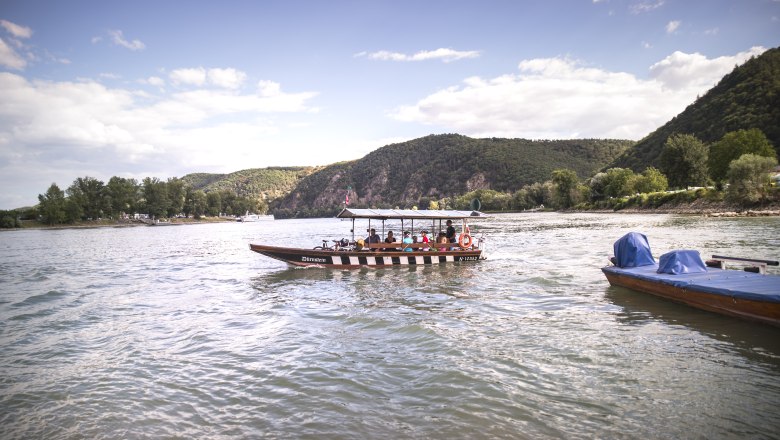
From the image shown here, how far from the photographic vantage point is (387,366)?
10594 mm

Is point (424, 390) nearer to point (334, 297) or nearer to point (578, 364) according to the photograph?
point (578, 364)

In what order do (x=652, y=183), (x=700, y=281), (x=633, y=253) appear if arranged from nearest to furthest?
1. (x=700, y=281)
2. (x=633, y=253)
3. (x=652, y=183)

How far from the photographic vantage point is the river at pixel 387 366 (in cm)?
762

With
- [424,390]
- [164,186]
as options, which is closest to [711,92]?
[424,390]

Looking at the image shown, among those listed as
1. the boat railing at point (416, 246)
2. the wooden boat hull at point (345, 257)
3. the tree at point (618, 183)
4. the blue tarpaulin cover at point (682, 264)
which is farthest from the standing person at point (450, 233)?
the tree at point (618, 183)

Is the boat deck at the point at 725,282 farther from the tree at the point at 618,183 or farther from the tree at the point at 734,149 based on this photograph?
the tree at the point at 618,183

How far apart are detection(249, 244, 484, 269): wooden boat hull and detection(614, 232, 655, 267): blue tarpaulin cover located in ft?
40.7

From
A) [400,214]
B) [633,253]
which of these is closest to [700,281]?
[633,253]

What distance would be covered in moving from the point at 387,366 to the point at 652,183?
119m

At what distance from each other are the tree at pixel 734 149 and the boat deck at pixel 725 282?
86133 millimetres

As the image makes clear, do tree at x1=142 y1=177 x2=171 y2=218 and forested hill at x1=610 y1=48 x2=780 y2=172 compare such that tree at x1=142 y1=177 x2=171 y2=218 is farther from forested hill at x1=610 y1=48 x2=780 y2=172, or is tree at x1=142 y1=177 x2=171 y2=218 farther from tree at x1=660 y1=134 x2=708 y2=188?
forested hill at x1=610 y1=48 x2=780 y2=172

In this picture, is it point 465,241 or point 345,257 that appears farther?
point 465,241

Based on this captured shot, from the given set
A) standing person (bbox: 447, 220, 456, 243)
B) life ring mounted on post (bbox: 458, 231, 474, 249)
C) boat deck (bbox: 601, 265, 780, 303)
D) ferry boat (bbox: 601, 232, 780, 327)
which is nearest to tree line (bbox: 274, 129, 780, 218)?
life ring mounted on post (bbox: 458, 231, 474, 249)

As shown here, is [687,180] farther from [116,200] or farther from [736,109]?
[116,200]
